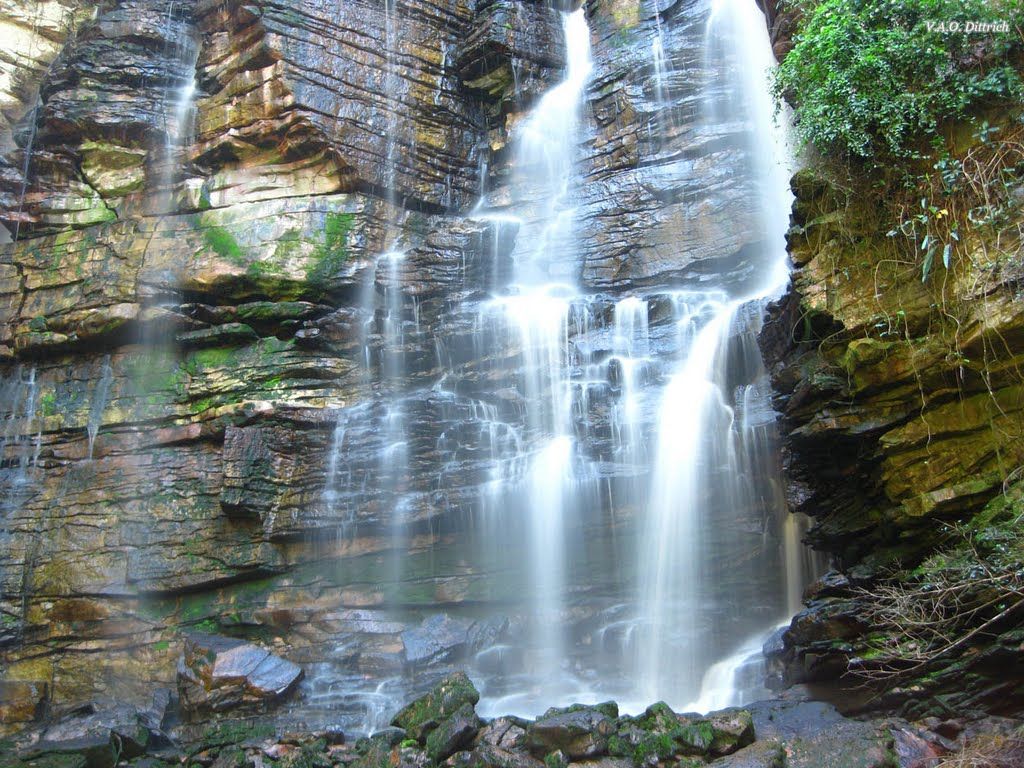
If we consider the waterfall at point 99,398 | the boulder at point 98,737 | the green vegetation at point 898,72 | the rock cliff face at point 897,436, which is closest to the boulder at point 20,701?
the boulder at point 98,737

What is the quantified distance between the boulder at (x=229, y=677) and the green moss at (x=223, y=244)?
7030mm

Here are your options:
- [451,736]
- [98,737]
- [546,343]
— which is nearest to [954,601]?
[451,736]

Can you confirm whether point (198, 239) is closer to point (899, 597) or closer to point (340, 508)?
point (340, 508)

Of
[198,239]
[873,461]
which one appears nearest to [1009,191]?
[873,461]

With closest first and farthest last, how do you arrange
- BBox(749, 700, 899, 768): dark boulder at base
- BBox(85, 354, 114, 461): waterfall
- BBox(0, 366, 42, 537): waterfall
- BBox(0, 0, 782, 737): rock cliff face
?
BBox(749, 700, 899, 768): dark boulder at base < BBox(0, 0, 782, 737): rock cliff face < BBox(0, 366, 42, 537): waterfall < BBox(85, 354, 114, 461): waterfall

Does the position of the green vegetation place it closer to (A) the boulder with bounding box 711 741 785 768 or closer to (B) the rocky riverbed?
(B) the rocky riverbed

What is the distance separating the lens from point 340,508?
492 inches

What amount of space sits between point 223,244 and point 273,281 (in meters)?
1.38

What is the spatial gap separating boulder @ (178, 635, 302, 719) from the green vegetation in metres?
9.91

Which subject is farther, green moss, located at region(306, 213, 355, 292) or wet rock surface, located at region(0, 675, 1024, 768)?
green moss, located at region(306, 213, 355, 292)

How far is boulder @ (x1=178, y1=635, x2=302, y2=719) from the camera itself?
10.5 m

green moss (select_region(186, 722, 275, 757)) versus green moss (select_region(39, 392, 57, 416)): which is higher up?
green moss (select_region(39, 392, 57, 416))

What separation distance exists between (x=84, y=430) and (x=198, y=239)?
4.12 m

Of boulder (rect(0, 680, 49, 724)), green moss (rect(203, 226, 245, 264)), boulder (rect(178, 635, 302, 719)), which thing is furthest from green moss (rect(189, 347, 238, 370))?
boulder (rect(0, 680, 49, 724))
